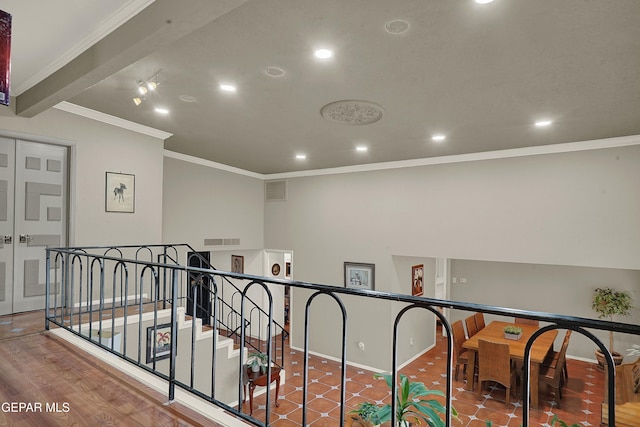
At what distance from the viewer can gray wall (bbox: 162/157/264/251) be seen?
7172 mm

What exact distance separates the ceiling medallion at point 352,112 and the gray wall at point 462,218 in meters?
2.47

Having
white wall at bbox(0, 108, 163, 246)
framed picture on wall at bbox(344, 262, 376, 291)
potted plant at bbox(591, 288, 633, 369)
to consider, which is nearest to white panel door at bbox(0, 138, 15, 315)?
white wall at bbox(0, 108, 163, 246)

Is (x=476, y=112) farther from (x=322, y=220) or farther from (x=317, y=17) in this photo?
(x=322, y=220)

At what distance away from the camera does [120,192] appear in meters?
5.40

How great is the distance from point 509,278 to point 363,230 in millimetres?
3859

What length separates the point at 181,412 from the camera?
1983 millimetres

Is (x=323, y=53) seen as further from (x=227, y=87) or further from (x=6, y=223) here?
(x=6, y=223)

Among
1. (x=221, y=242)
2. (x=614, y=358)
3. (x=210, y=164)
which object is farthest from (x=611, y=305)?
(x=210, y=164)

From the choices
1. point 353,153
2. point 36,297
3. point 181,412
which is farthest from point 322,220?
point 181,412

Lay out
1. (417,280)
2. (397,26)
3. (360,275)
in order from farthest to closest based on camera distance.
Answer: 1. (417,280)
2. (360,275)
3. (397,26)

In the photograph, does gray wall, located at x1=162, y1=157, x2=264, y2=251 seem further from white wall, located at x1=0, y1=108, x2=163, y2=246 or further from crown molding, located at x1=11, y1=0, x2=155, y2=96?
crown molding, located at x1=11, y1=0, x2=155, y2=96

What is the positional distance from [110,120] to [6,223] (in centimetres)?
187

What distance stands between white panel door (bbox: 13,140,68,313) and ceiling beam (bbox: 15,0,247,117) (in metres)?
1.10

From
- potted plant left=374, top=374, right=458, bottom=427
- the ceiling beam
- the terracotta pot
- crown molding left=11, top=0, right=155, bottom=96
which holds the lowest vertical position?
the terracotta pot
